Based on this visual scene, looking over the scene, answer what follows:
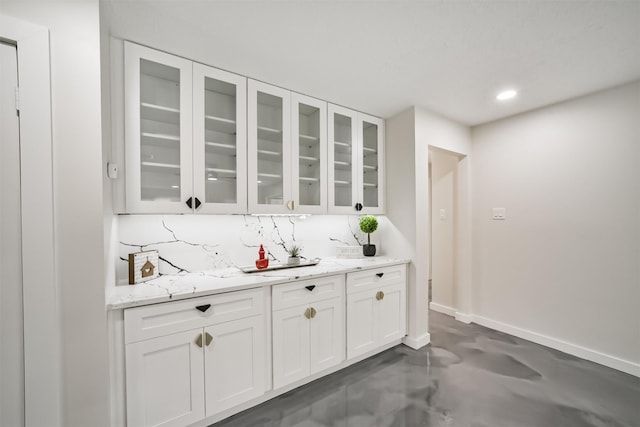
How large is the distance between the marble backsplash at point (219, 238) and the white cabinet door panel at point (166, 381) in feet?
2.11

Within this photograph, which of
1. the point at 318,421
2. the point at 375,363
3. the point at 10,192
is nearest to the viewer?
the point at 10,192

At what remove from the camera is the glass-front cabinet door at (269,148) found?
6.79 feet

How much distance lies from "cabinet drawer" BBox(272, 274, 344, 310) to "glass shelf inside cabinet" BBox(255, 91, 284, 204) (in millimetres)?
714

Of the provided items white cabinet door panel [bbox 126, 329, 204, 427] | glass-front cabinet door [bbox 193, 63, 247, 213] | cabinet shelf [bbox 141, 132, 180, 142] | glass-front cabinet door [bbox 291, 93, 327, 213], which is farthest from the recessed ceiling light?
white cabinet door panel [bbox 126, 329, 204, 427]

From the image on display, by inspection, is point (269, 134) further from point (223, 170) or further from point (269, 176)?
point (223, 170)

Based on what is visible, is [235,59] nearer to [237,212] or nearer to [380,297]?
[237,212]

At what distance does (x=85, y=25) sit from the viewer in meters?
1.20

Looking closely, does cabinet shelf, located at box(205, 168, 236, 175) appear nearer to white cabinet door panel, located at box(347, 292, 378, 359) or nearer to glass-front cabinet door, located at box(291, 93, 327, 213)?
glass-front cabinet door, located at box(291, 93, 327, 213)

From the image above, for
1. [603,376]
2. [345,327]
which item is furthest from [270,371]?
[603,376]

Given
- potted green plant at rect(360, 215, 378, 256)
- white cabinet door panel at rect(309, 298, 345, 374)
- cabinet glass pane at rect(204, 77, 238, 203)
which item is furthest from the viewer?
potted green plant at rect(360, 215, 378, 256)

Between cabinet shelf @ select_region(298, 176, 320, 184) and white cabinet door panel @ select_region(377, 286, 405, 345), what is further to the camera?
white cabinet door panel @ select_region(377, 286, 405, 345)

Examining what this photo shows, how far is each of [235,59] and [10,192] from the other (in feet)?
4.73

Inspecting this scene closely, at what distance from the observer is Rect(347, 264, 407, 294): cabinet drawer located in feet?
7.47

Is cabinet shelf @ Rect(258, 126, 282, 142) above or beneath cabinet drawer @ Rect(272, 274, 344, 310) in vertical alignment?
above
